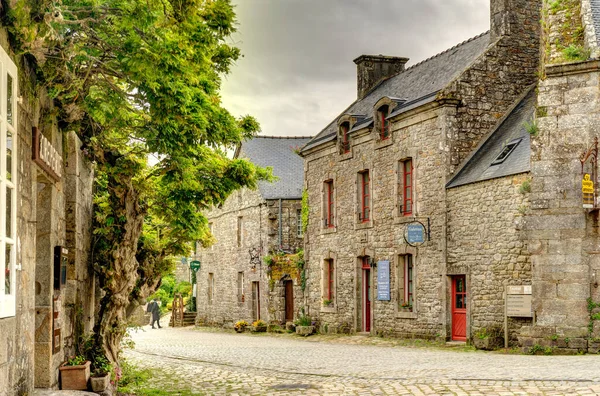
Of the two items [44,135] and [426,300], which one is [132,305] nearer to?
[44,135]

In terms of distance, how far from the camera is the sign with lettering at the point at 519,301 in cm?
1795

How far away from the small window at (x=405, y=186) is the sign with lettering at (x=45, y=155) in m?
15.7

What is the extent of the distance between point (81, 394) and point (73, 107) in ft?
9.00

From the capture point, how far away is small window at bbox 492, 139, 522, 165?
1981cm

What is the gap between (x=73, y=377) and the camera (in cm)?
880

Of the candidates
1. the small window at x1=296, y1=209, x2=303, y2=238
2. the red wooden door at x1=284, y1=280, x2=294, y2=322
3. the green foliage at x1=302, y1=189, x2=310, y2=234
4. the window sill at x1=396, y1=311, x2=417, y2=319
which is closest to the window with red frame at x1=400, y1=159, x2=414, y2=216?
the window sill at x1=396, y1=311, x2=417, y2=319

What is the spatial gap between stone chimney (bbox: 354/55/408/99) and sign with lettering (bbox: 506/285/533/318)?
13058 millimetres

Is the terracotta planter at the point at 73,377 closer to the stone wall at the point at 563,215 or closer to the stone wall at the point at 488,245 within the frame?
the stone wall at the point at 563,215

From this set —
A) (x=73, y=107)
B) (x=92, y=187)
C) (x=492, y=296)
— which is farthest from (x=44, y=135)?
(x=492, y=296)

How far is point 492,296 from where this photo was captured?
63.6ft

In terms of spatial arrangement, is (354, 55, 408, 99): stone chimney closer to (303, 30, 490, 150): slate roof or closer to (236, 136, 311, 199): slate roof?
(303, 30, 490, 150): slate roof

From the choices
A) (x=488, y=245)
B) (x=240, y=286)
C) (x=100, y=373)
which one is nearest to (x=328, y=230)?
(x=240, y=286)

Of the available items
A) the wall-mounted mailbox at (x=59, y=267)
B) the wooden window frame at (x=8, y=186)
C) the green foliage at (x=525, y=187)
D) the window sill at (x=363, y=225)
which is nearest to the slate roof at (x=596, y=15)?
the green foliage at (x=525, y=187)

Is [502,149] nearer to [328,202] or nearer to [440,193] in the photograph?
[440,193]
